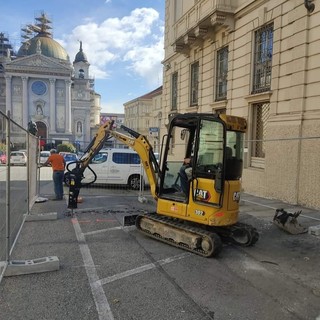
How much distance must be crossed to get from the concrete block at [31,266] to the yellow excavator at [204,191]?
2.40m

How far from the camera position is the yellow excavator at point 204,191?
634 centimetres

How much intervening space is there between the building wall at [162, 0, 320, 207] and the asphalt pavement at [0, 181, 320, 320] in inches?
127

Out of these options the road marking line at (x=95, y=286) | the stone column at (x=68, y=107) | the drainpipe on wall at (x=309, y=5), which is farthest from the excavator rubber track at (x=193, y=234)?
Result: the stone column at (x=68, y=107)

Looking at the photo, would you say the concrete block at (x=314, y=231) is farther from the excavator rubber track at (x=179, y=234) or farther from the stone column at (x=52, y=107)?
the stone column at (x=52, y=107)

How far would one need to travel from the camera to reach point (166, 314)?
13.4 ft

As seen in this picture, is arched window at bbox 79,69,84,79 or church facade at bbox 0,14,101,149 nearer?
church facade at bbox 0,14,101,149

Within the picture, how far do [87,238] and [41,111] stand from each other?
226ft

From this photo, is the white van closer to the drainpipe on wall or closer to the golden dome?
the drainpipe on wall

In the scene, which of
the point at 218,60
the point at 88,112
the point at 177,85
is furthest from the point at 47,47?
the point at 218,60

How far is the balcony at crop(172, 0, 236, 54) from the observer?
14.7 meters

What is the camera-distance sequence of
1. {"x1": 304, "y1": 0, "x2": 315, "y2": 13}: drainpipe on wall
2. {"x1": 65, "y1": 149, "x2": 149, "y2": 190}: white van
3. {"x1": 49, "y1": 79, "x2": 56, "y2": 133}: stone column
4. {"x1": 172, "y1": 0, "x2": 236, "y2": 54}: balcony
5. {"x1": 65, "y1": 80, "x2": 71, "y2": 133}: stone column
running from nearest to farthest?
{"x1": 304, "y1": 0, "x2": 315, "y2": 13}: drainpipe on wall
{"x1": 172, "y1": 0, "x2": 236, "y2": 54}: balcony
{"x1": 65, "y1": 149, "x2": 149, "y2": 190}: white van
{"x1": 49, "y1": 79, "x2": 56, "y2": 133}: stone column
{"x1": 65, "y1": 80, "x2": 71, "y2": 133}: stone column

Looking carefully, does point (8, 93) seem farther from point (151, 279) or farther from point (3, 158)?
point (151, 279)

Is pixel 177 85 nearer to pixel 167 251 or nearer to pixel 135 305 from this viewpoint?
pixel 167 251

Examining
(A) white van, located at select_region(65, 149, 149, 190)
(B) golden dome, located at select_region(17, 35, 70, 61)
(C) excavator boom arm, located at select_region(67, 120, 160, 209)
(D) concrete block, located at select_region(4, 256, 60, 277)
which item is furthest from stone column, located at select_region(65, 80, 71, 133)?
(D) concrete block, located at select_region(4, 256, 60, 277)
